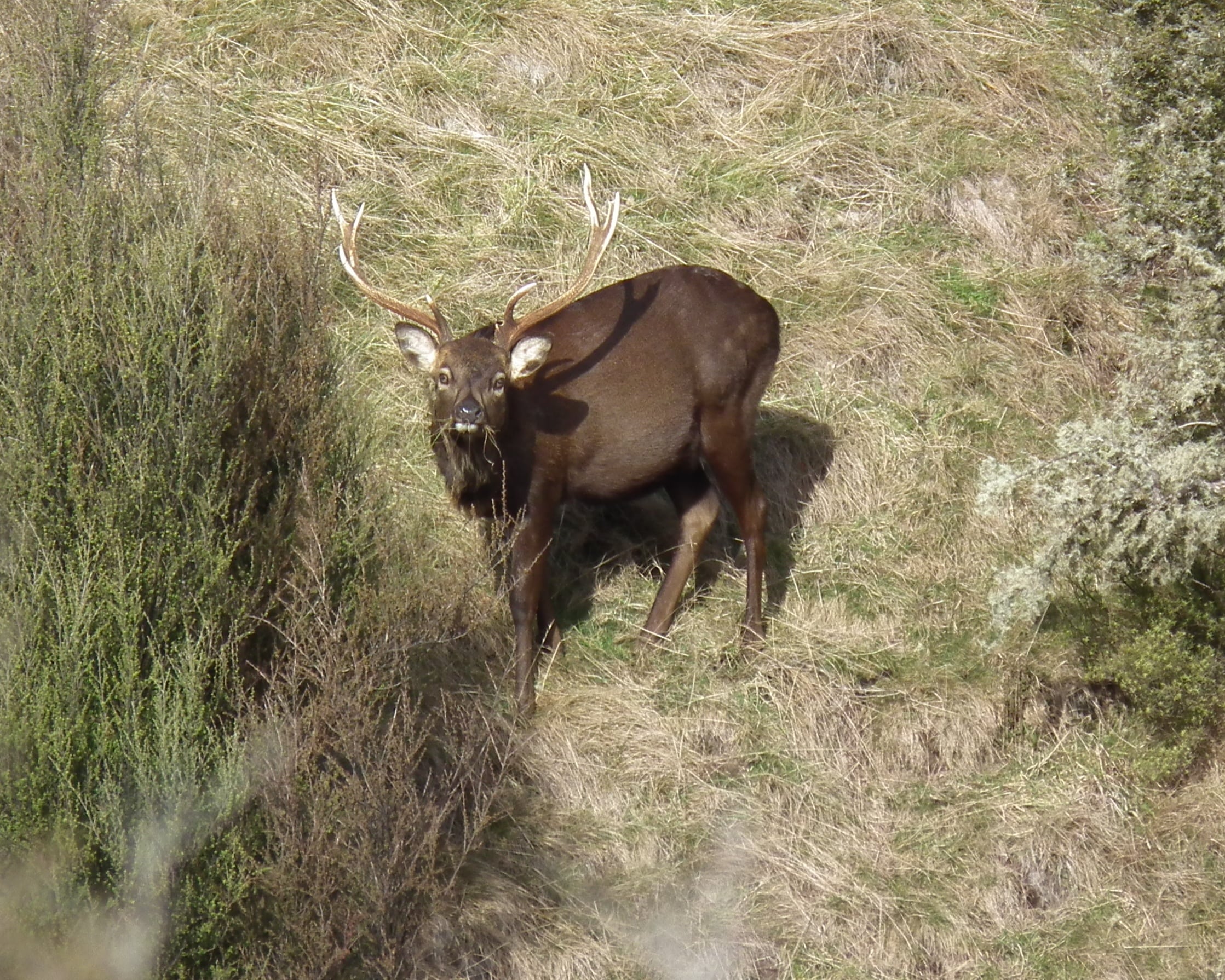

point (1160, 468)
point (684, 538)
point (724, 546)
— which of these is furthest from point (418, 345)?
point (1160, 468)

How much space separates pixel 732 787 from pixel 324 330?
2767 mm

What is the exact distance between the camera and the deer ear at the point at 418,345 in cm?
775

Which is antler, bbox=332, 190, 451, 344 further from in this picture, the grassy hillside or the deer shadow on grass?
the deer shadow on grass

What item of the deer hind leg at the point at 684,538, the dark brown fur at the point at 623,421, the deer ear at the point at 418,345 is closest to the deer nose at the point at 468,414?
the dark brown fur at the point at 623,421

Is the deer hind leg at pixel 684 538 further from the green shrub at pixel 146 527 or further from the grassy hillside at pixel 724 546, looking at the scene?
the green shrub at pixel 146 527

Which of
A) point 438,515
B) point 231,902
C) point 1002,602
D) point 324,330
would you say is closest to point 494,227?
point 438,515

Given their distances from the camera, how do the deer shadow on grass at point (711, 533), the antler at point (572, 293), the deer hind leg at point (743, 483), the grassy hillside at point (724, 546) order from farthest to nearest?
the deer shadow on grass at point (711, 533) < the deer hind leg at point (743, 483) < the antler at point (572, 293) < the grassy hillside at point (724, 546)

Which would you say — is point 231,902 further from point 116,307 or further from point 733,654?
point 733,654

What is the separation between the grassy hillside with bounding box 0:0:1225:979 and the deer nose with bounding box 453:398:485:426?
18.0 inches

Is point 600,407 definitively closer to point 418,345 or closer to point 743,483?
point 743,483

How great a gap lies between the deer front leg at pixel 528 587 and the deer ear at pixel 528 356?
2.03 ft

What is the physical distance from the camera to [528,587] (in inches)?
309

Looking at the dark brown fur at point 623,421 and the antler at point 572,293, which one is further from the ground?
the antler at point 572,293

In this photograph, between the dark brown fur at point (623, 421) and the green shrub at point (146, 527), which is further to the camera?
the dark brown fur at point (623, 421)
